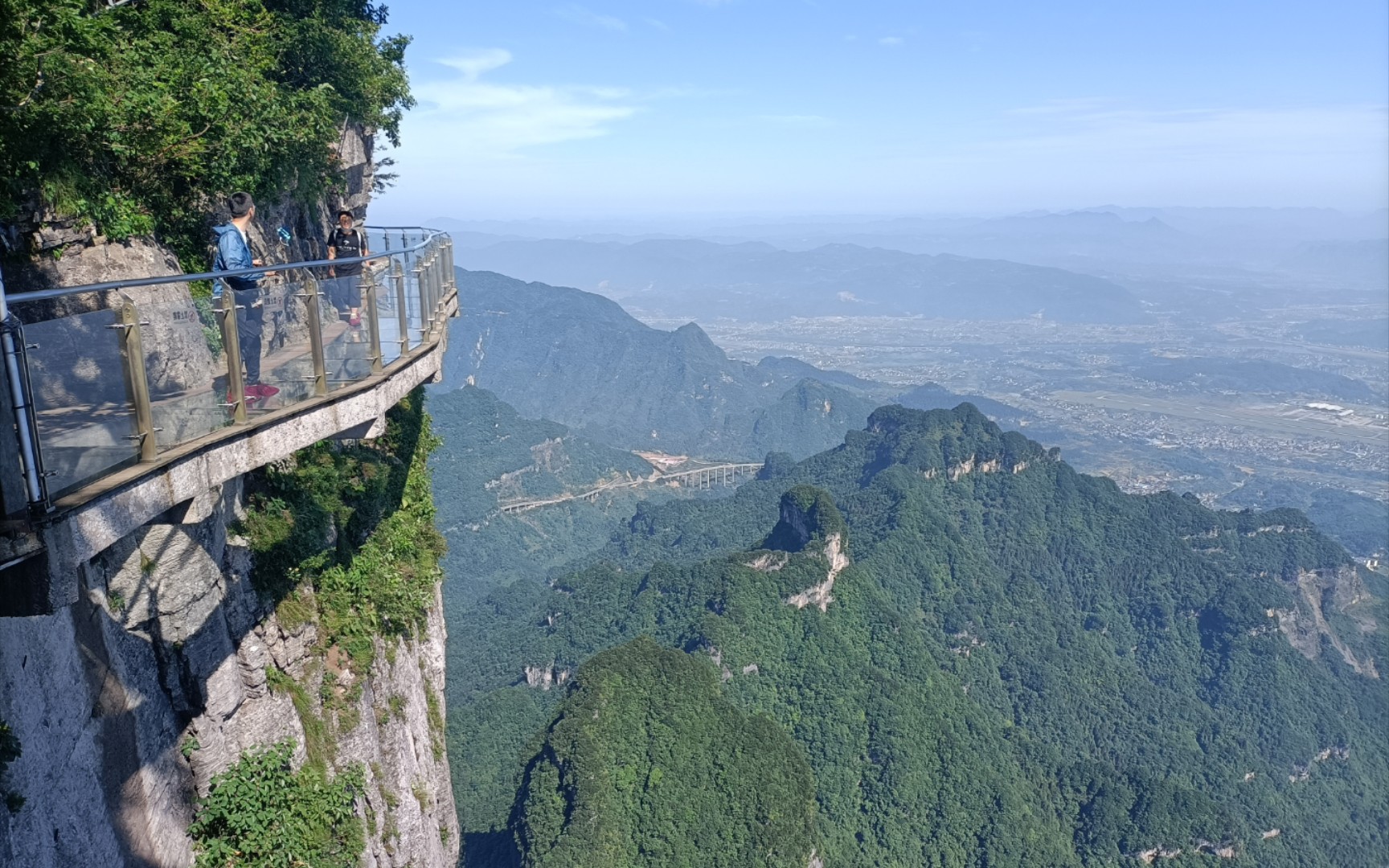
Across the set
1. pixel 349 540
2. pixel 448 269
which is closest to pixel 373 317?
pixel 349 540

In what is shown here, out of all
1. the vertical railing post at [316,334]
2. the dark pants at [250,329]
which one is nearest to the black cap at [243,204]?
the vertical railing post at [316,334]

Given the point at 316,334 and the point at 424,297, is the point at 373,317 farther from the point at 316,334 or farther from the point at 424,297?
the point at 424,297

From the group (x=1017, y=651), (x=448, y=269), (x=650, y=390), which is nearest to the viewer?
(x=448, y=269)

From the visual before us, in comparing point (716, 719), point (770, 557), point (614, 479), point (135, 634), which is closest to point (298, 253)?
point (135, 634)

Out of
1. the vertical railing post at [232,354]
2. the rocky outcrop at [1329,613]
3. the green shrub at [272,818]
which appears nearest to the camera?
the vertical railing post at [232,354]

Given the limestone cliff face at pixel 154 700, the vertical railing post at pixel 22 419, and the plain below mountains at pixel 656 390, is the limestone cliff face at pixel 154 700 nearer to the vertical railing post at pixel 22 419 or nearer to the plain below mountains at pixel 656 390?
the vertical railing post at pixel 22 419

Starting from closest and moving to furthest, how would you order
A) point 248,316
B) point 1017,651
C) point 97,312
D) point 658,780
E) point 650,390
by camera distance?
point 97,312
point 248,316
point 658,780
point 1017,651
point 650,390
